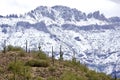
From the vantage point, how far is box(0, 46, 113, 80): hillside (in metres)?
40.0

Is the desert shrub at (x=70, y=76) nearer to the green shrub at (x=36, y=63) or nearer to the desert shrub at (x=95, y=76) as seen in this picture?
the desert shrub at (x=95, y=76)

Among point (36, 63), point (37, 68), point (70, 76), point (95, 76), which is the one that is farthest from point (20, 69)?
point (95, 76)

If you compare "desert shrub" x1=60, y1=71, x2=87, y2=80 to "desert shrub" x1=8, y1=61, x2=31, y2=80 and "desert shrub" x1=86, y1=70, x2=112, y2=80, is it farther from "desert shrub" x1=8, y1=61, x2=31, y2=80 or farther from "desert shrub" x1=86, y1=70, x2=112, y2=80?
"desert shrub" x1=8, y1=61, x2=31, y2=80

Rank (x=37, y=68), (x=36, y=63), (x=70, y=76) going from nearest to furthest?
(x=70, y=76) → (x=37, y=68) → (x=36, y=63)

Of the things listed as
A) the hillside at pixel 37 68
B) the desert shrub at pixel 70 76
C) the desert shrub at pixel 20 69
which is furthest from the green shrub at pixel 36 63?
the desert shrub at pixel 70 76

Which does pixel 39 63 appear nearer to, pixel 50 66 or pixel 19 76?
pixel 50 66

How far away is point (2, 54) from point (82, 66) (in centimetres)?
734

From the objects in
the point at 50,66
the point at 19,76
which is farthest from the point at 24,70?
the point at 50,66

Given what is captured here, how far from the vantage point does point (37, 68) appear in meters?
42.8

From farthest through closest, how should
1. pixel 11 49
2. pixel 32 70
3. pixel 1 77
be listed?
1. pixel 11 49
2. pixel 32 70
3. pixel 1 77

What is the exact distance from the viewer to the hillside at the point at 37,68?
40.0 meters

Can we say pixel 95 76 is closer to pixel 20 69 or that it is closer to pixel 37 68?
pixel 37 68

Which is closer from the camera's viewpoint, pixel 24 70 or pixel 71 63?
pixel 24 70

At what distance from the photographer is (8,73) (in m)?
40.4
